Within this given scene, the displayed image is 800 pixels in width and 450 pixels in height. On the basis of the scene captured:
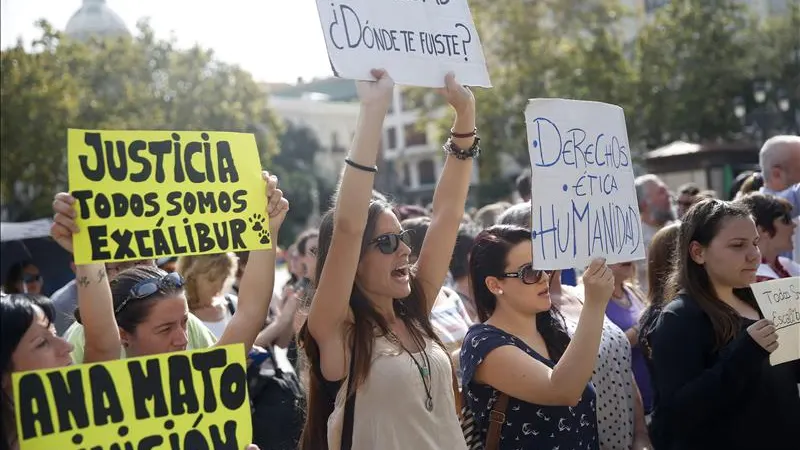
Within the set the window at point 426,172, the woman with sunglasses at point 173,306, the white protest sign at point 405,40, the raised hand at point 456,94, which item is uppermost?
the white protest sign at point 405,40

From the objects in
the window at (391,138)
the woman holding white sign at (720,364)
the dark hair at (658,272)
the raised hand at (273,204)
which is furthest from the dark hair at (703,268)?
the window at (391,138)

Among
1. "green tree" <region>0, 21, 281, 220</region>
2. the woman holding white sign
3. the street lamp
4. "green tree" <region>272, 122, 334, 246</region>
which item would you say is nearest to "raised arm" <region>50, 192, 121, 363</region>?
the woman holding white sign

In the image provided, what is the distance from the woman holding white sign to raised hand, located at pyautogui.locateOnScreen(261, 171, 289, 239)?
1516 mm

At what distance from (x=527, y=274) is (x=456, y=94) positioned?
2.31 feet

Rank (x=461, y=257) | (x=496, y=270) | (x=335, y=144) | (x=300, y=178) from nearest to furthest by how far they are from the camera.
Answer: (x=496, y=270), (x=461, y=257), (x=300, y=178), (x=335, y=144)

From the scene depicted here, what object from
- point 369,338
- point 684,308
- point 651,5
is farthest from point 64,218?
point 651,5

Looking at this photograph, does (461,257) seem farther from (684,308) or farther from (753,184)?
(753,184)

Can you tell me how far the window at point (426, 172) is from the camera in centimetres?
7494

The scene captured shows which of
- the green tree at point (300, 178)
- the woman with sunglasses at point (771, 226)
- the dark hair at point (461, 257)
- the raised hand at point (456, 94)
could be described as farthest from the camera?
the green tree at point (300, 178)

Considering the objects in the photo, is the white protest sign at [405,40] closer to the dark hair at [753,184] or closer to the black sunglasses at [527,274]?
the black sunglasses at [527,274]

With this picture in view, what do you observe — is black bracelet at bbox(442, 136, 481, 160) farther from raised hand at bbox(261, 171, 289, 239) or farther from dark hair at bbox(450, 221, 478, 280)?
dark hair at bbox(450, 221, 478, 280)

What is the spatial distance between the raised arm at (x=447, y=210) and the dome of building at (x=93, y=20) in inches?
2332

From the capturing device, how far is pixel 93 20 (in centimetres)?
6700

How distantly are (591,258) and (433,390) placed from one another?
80 cm
